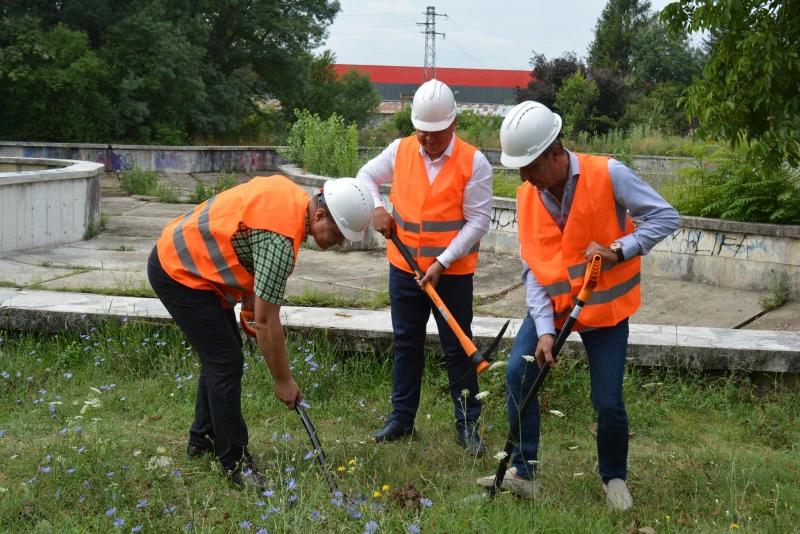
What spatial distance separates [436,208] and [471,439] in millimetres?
1197

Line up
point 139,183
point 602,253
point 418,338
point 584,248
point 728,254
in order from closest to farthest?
point 602,253 < point 584,248 < point 418,338 < point 728,254 < point 139,183

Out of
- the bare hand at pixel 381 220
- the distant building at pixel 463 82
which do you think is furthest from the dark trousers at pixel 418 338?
the distant building at pixel 463 82

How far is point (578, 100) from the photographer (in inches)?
1271

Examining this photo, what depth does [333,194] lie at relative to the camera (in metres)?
3.55

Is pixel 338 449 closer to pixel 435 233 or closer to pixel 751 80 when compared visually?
pixel 435 233

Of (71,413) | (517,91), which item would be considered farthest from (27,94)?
(71,413)

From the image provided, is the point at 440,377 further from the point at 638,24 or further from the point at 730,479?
the point at 638,24

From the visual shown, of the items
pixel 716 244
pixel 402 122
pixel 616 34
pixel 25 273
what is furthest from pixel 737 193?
pixel 616 34

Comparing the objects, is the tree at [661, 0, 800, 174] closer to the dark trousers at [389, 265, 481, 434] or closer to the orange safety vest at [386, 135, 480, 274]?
the orange safety vest at [386, 135, 480, 274]

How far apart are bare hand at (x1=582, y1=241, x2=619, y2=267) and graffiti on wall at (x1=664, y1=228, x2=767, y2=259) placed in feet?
15.8

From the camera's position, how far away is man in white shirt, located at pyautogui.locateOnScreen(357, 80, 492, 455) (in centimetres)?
432

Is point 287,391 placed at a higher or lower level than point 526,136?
lower

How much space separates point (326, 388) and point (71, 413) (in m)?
1.46

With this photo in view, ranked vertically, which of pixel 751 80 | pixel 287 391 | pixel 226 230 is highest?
pixel 751 80
